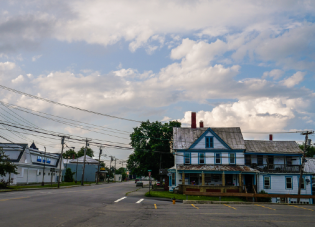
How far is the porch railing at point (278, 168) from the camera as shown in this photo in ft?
143

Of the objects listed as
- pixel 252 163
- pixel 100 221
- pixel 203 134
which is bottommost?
pixel 100 221

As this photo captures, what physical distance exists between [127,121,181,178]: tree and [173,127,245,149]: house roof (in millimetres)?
8339

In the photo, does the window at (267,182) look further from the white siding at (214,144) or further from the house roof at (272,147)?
the white siding at (214,144)

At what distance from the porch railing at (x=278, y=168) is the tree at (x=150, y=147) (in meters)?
17.7

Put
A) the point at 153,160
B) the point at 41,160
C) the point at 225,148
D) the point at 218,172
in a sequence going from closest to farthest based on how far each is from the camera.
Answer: the point at 218,172
the point at 225,148
the point at 153,160
the point at 41,160

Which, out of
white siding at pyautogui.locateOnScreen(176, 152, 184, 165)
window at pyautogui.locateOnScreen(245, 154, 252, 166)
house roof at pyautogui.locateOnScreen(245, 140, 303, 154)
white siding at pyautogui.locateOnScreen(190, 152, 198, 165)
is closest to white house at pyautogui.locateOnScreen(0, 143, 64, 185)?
white siding at pyautogui.locateOnScreen(176, 152, 184, 165)

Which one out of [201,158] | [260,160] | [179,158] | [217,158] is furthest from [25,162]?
[260,160]

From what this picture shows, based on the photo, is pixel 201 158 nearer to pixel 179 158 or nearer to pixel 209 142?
pixel 209 142

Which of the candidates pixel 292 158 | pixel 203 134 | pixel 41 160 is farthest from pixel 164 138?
pixel 41 160

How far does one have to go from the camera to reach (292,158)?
1789 inches

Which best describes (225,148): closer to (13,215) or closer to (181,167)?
(181,167)

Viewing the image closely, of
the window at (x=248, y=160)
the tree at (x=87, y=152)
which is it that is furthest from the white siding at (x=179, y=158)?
the tree at (x=87, y=152)

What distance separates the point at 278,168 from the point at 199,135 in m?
12.5

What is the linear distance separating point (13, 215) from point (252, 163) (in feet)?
124
